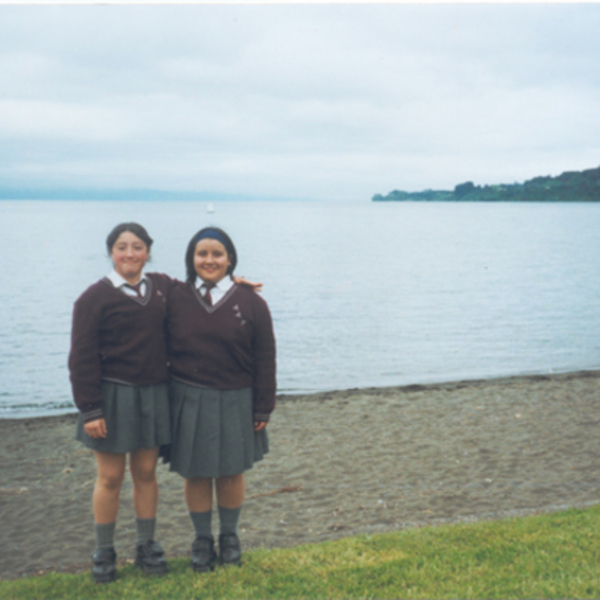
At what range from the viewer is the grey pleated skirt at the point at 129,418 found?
3.92 meters

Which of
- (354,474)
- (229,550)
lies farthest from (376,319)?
(229,550)

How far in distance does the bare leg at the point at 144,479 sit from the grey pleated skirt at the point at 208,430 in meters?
0.14

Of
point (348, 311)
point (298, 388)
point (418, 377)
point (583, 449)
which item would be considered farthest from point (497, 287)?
point (583, 449)

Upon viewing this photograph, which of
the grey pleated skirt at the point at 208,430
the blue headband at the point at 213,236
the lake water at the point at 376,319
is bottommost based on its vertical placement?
the lake water at the point at 376,319

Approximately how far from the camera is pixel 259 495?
669 cm

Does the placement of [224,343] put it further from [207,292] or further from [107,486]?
[107,486]

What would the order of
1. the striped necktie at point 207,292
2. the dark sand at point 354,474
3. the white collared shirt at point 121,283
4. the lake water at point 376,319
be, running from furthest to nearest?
the lake water at point 376,319
the dark sand at point 354,474
the striped necktie at point 207,292
the white collared shirt at point 121,283

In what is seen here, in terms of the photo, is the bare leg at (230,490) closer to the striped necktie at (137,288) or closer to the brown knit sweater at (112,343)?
the brown knit sweater at (112,343)

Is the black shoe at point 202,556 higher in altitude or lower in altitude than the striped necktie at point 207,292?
lower

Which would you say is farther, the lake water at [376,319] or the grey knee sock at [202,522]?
the lake water at [376,319]

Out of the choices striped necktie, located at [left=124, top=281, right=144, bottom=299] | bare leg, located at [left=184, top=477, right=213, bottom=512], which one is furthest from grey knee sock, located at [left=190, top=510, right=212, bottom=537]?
striped necktie, located at [left=124, top=281, right=144, bottom=299]

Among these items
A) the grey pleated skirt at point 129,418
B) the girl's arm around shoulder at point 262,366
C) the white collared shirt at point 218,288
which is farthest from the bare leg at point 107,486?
the white collared shirt at point 218,288

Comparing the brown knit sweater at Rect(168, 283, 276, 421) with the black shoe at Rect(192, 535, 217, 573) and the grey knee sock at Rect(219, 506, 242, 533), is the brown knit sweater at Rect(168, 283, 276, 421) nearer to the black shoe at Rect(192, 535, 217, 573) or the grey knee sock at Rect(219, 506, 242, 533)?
the grey knee sock at Rect(219, 506, 242, 533)

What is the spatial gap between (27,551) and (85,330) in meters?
2.69
